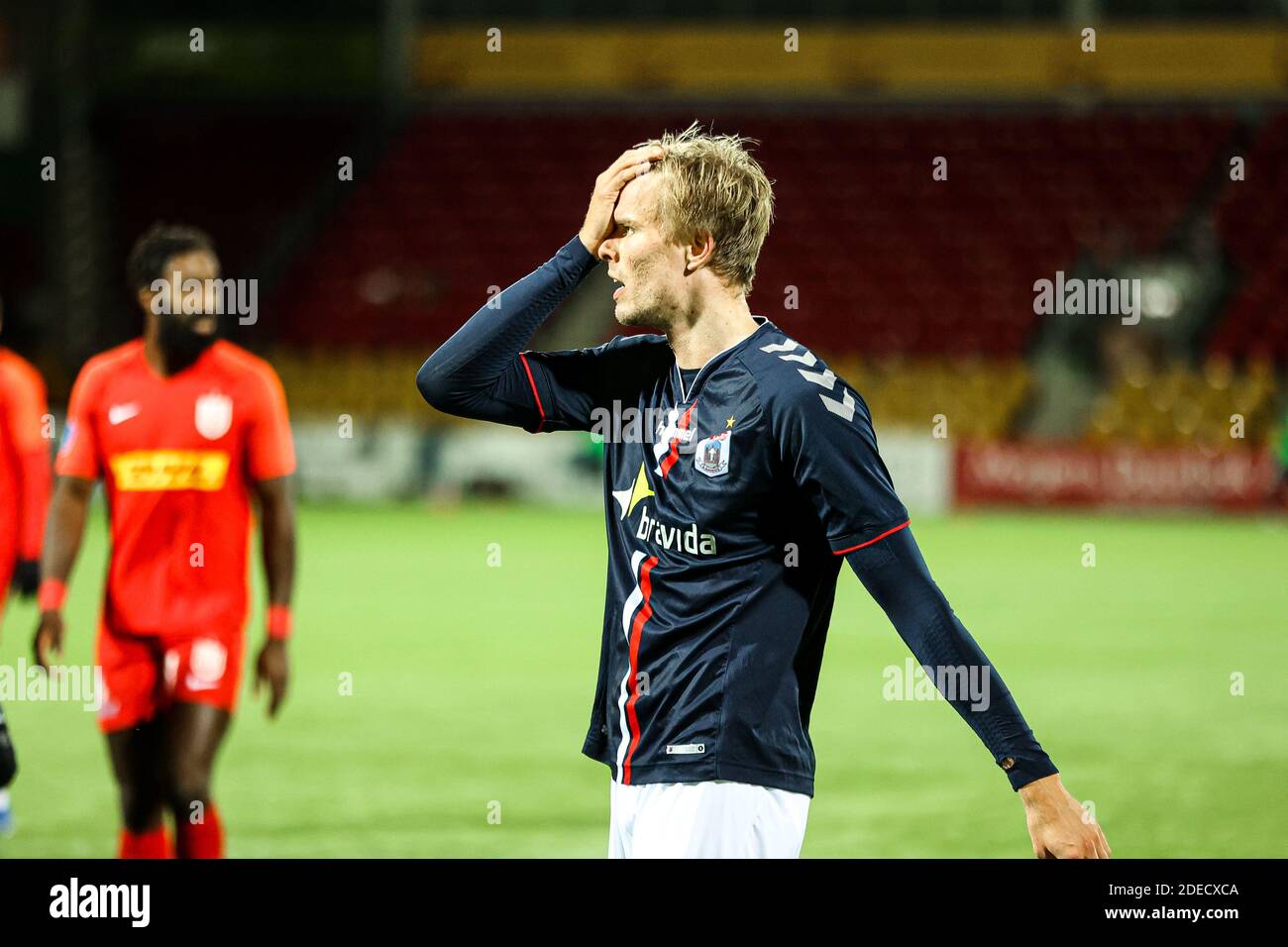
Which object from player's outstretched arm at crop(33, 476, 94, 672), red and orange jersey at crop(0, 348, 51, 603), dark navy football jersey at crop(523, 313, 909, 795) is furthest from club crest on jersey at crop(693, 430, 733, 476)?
red and orange jersey at crop(0, 348, 51, 603)

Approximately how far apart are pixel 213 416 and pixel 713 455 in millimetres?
2777

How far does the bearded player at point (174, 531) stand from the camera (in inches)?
→ 221

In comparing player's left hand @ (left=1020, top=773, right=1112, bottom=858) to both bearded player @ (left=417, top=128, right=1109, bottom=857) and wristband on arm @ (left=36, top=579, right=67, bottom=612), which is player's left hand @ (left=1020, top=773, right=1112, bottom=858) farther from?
wristband on arm @ (left=36, top=579, right=67, bottom=612)

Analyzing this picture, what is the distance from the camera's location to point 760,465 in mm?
3520

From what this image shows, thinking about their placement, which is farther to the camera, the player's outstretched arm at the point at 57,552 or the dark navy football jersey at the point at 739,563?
the player's outstretched arm at the point at 57,552

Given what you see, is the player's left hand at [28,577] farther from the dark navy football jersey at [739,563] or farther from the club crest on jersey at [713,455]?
the club crest on jersey at [713,455]

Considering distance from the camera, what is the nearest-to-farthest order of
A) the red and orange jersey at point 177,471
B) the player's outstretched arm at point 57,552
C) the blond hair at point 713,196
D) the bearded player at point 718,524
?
1. the bearded player at point 718,524
2. the blond hair at point 713,196
3. the red and orange jersey at point 177,471
4. the player's outstretched arm at point 57,552

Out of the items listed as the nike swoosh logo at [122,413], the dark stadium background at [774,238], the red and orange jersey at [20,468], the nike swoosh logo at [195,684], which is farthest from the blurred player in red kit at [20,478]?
the dark stadium background at [774,238]

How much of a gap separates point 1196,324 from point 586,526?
12317 millimetres

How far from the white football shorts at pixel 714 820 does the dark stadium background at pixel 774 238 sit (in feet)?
34.3

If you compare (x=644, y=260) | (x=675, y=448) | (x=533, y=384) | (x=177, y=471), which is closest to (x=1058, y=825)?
(x=675, y=448)

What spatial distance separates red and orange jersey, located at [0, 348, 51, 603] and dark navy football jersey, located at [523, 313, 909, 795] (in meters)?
4.07

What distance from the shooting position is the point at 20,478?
23.2 feet
